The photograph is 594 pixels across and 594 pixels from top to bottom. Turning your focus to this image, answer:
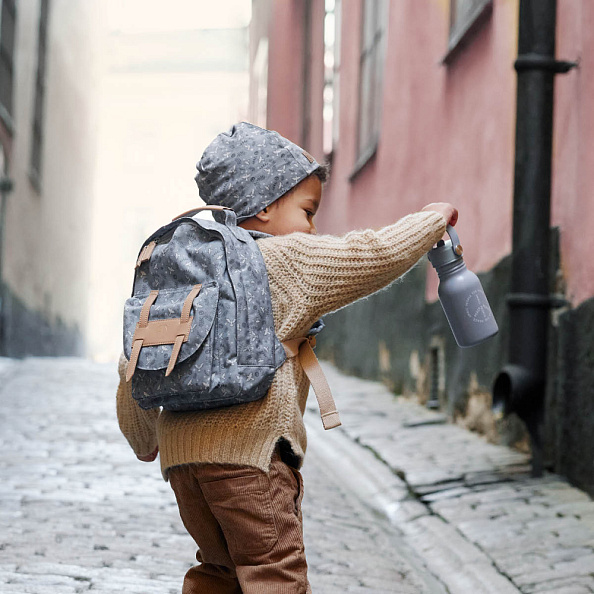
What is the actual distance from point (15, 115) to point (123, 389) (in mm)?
13895

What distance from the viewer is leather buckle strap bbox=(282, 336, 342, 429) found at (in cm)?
216

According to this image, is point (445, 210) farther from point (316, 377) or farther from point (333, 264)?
point (316, 377)

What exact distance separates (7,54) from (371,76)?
6.63 metres

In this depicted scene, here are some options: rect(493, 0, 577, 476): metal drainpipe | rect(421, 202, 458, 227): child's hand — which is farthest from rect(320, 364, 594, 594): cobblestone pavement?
rect(421, 202, 458, 227): child's hand

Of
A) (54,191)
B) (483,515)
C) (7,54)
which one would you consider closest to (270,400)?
(483,515)

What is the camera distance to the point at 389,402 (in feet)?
26.2

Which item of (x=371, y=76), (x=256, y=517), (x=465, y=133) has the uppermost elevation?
Result: (x=371, y=76)

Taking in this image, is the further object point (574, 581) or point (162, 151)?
point (162, 151)

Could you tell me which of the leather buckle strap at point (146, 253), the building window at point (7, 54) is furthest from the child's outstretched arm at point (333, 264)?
the building window at point (7, 54)

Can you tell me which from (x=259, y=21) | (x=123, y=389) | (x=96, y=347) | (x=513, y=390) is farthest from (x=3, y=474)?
(x=96, y=347)

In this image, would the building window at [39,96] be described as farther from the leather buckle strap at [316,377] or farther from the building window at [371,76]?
the leather buckle strap at [316,377]

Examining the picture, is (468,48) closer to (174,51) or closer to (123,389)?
(123,389)

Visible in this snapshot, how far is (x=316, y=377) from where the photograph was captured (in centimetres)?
218

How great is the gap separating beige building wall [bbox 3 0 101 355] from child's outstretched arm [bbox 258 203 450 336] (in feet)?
43.2
